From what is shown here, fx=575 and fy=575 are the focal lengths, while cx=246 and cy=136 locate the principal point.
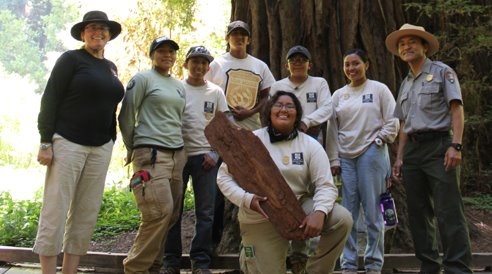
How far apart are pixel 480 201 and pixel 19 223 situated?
5.88 m

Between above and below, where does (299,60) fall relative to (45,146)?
above

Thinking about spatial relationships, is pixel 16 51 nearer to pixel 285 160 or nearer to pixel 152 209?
pixel 152 209

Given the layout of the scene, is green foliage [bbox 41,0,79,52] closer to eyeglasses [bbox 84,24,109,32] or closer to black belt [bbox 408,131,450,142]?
A: eyeglasses [bbox 84,24,109,32]

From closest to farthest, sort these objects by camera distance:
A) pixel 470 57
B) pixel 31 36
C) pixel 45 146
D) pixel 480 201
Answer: pixel 45 146
pixel 480 201
pixel 470 57
pixel 31 36

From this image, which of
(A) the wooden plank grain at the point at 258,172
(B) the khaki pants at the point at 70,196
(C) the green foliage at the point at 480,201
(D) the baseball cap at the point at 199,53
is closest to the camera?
(A) the wooden plank grain at the point at 258,172

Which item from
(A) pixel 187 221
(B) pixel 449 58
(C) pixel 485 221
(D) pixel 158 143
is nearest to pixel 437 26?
(B) pixel 449 58

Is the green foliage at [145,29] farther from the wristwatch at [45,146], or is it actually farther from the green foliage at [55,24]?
the green foliage at [55,24]

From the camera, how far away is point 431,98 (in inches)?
172

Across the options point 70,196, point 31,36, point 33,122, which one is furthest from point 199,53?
point 31,36

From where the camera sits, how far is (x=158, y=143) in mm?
4500

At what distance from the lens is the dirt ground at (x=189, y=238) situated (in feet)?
19.5

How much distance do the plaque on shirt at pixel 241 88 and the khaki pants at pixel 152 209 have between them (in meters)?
0.94

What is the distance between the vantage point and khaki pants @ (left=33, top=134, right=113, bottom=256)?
4.06 meters

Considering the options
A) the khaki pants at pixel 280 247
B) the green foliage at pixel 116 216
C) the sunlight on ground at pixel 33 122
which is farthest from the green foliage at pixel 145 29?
the khaki pants at pixel 280 247
